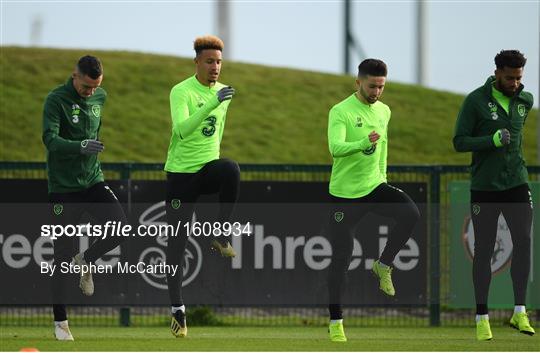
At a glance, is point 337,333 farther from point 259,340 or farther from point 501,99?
point 501,99

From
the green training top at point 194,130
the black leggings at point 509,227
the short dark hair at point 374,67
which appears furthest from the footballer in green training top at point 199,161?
the black leggings at point 509,227

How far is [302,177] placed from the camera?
52.0 ft

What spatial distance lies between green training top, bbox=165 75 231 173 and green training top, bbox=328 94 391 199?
1012mm

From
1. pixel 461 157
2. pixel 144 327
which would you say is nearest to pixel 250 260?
pixel 144 327

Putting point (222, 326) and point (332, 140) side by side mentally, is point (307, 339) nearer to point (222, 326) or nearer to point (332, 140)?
point (332, 140)

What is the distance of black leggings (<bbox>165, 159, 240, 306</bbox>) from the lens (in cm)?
1148

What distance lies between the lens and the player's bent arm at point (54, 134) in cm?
1106

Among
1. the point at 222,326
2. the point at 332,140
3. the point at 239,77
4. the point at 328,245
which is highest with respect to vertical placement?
the point at 239,77

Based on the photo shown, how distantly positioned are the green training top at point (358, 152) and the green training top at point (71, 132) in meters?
2.11

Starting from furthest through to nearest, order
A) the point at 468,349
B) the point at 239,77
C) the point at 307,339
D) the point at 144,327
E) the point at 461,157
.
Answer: the point at 239,77
the point at 461,157
the point at 144,327
the point at 307,339
the point at 468,349

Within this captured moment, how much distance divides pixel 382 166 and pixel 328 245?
3871 mm

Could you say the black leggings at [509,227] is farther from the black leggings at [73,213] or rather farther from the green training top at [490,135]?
the black leggings at [73,213]

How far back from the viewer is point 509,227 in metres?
11.6

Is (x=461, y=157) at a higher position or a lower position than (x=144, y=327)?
higher
